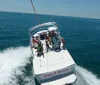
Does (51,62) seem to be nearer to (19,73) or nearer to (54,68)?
(54,68)

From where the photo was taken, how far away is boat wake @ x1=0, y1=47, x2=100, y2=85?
19.8 meters

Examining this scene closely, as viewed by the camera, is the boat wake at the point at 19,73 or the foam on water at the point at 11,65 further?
the foam on water at the point at 11,65

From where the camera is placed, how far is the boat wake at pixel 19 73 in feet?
65.0

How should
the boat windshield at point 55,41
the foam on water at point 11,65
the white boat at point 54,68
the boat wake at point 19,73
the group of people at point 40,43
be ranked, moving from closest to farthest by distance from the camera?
the white boat at point 54,68
the group of people at point 40,43
the boat wake at point 19,73
the foam on water at point 11,65
the boat windshield at point 55,41

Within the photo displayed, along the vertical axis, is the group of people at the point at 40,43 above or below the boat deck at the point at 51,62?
above

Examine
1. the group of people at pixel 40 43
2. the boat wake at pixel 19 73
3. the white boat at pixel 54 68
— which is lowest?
the boat wake at pixel 19 73

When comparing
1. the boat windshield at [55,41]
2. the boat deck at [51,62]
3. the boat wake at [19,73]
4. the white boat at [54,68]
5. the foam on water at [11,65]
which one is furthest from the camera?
the boat windshield at [55,41]

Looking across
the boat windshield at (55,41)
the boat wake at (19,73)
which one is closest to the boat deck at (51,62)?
the boat windshield at (55,41)

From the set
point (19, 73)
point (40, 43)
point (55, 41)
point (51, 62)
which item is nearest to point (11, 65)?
point (19, 73)

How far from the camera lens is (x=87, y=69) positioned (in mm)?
25922

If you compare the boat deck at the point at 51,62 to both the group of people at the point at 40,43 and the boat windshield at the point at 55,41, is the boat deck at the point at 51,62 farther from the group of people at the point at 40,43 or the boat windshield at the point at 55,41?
the boat windshield at the point at 55,41

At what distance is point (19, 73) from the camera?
2161 centimetres

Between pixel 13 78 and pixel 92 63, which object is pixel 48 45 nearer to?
pixel 13 78

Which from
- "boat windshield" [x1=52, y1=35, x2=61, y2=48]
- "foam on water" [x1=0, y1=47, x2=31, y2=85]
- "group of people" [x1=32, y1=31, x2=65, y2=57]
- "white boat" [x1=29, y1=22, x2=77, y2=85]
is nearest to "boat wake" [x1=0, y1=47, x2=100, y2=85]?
"foam on water" [x1=0, y1=47, x2=31, y2=85]
